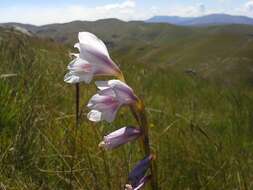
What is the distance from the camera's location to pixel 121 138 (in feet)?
5.61

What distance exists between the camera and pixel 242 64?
41.1 meters

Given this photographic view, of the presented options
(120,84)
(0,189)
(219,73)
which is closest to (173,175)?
(0,189)

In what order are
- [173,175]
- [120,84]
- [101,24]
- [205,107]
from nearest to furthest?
[120,84]
[173,175]
[205,107]
[101,24]

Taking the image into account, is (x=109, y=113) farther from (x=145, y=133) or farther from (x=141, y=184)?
(x=141, y=184)

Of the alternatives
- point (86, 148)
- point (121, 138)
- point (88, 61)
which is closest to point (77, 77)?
point (88, 61)

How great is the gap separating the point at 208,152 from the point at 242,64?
38869 mm

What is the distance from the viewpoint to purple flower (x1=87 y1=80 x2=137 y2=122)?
164cm

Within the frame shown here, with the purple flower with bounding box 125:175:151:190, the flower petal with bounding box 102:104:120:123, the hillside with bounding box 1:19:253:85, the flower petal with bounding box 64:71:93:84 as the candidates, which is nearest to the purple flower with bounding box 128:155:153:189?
the purple flower with bounding box 125:175:151:190

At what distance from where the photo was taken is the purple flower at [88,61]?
5.42ft

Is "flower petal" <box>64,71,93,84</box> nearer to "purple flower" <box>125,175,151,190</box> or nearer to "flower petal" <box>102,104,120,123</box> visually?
"flower petal" <box>102,104,120,123</box>

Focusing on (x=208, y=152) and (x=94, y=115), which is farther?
(x=208, y=152)

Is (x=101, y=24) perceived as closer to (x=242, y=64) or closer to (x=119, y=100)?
(x=242, y=64)

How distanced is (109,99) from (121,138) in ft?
0.47

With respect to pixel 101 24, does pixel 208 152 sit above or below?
above
